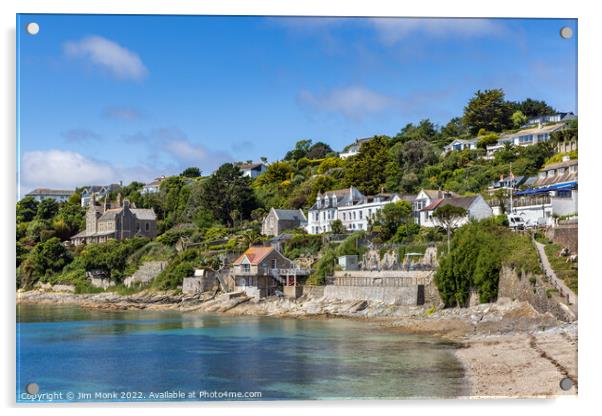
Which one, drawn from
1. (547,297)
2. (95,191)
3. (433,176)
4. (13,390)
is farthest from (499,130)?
(13,390)

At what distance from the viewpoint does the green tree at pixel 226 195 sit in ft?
108

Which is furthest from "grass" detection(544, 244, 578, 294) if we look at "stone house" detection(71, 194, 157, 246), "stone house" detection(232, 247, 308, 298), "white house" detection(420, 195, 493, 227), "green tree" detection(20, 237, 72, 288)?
"stone house" detection(71, 194, 157, 246)

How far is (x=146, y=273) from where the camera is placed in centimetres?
2831

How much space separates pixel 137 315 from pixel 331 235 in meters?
7.65

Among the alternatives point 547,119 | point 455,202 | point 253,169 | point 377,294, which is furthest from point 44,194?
point 547,119

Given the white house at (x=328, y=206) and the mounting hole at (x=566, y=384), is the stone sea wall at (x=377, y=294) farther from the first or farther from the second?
the mounting hole at (x=566, y=384)

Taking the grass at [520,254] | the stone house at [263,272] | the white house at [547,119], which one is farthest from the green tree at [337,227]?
the grass at [520,254]

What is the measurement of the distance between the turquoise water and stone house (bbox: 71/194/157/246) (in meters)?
13.5

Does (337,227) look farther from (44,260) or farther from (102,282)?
(44,260)

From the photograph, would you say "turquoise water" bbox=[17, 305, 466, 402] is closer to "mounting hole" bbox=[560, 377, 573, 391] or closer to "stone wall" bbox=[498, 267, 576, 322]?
"mounting hole" bbox=[560, 377, 573, 391]

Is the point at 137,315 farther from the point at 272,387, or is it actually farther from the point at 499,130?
the point at 499,130

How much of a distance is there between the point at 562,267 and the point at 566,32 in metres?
6.28

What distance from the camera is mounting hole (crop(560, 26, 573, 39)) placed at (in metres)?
9.79

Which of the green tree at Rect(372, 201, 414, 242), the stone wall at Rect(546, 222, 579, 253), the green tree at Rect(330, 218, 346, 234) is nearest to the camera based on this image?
the stone wall at Rect(546, 222, 579, 253)
